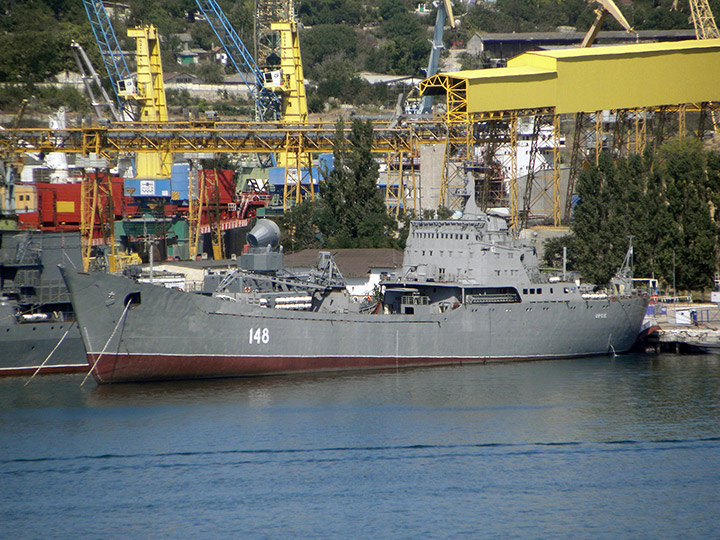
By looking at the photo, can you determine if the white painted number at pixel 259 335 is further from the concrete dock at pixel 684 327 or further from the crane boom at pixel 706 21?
the crane boom at pixel 706 21

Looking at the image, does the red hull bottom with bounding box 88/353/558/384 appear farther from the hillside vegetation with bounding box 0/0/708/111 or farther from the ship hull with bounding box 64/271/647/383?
the hillside vegetation with bounding box 0/0/708/111

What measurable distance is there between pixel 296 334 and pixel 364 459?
1071 centimetres

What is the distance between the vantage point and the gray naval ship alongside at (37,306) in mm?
38344

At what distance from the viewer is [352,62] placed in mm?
124562

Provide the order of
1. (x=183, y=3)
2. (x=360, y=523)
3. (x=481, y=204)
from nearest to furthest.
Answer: (x=360, y=523) → (x=481, y=204) → (x=183, y=3)

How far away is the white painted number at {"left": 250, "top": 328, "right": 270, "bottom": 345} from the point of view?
3666 cm

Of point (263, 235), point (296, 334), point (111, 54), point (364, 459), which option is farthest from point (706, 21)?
point (364, 459)

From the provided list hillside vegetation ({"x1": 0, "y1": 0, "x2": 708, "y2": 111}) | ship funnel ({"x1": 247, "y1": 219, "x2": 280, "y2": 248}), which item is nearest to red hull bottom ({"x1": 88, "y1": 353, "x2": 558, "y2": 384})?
ship funnel ({"x1": 247, "y1": 219, "x2": 280, "y2": 248})

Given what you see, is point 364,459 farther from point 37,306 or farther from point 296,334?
point 37,306

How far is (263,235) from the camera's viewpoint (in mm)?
39812

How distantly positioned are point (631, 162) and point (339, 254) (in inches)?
680

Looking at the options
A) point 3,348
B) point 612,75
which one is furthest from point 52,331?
point 612,75

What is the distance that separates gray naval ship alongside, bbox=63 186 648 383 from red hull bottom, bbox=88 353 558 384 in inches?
1.8

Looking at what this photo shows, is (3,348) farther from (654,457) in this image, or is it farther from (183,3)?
(183,3)
